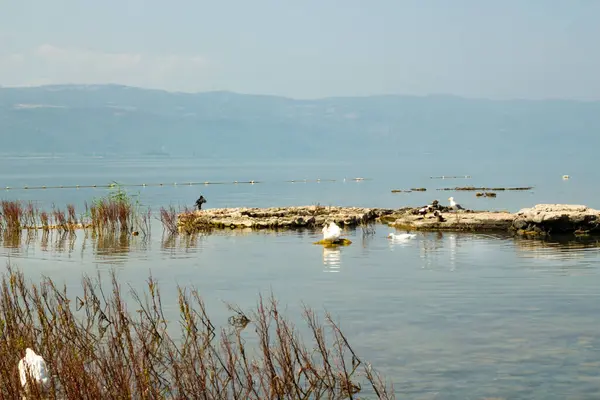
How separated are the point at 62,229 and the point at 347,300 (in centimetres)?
2228

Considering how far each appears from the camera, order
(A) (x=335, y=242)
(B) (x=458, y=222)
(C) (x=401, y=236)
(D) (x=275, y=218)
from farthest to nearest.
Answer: (D) (x=275, y=218) → (B) (x=458, y=222) → (C) (x=401, y=236) → (A) (x=335, y=242)

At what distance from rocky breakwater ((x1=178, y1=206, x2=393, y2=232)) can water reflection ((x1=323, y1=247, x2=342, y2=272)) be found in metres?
8.59

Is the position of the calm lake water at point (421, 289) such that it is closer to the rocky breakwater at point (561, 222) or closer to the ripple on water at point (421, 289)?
the ripple on water at point (421, 289)

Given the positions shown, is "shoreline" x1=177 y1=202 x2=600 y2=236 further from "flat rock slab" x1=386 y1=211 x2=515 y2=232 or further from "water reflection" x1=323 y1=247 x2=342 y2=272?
"water reflection" x1=323 y1=247 x2=342 y2=272

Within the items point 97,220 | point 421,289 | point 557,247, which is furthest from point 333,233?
point 97,220

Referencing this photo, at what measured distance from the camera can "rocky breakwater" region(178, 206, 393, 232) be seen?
42906 mm

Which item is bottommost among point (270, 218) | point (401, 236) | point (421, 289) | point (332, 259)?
point (421, 289)

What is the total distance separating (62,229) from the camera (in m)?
42.2

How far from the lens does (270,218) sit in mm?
44125

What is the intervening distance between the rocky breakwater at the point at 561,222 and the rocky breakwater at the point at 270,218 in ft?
28.9

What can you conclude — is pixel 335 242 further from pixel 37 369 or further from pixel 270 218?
pixel 37 369

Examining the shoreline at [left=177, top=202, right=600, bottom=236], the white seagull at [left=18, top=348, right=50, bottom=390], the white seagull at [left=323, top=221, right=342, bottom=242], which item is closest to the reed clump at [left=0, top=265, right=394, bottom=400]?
the white seagull at [left=18, top=348, right=50, bottom=390]

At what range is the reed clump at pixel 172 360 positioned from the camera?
11172 millimetres

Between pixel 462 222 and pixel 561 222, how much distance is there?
421cm
